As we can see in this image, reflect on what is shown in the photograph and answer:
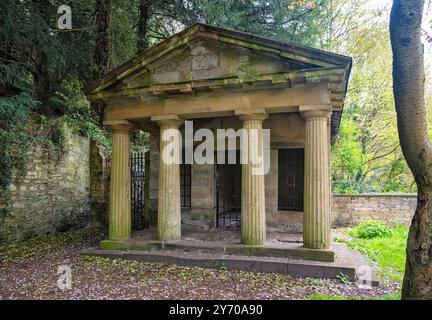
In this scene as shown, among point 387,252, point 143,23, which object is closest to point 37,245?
point 143,23

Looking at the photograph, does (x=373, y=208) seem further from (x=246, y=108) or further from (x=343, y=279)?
(x=246, y=108)

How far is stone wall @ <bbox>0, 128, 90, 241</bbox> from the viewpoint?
8.25 m

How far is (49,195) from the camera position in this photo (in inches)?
377

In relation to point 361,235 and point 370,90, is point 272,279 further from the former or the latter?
point 370,90

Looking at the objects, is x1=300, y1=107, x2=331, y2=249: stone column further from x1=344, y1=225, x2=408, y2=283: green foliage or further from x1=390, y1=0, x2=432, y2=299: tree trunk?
x1=390, y1=0, x2=432, y2=299: tree trunk

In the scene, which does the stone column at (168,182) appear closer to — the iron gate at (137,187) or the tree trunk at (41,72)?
the iron gate at (137,187)

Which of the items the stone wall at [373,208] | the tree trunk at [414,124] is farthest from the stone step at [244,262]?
the stone wall at [373,208]

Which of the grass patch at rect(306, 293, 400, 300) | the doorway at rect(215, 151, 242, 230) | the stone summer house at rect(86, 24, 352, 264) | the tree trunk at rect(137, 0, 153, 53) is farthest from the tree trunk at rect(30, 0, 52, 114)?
the grass patch at rect(306, 293, 400, 300)

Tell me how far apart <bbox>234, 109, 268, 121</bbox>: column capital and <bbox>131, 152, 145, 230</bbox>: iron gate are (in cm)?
483

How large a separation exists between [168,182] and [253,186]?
2084 mm

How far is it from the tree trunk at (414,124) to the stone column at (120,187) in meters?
6.03
